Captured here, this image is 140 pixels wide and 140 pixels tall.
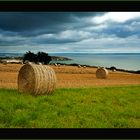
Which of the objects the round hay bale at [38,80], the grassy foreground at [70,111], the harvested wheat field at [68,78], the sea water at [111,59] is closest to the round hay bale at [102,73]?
the harvested wheat field at [68,78]

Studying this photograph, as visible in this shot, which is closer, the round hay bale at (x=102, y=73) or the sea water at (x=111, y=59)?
the sea water at (x=111, y=59)

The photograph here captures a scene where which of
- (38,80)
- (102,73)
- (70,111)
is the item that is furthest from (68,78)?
(70,111)

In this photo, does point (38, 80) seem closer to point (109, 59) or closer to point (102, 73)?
point (109, 59)

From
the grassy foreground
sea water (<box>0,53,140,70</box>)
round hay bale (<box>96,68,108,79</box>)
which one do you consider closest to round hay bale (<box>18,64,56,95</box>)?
the grassy foreground

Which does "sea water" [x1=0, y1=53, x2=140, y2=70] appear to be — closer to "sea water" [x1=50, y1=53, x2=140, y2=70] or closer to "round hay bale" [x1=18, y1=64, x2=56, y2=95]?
"sea water" [x1=50, y1=53, x2=140, y2=70]
